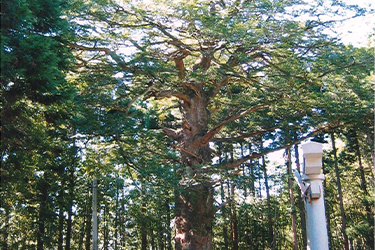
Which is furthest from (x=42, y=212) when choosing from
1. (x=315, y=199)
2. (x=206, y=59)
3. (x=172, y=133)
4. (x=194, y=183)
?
(x=315, y=199)

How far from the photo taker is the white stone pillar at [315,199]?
8.62 feet

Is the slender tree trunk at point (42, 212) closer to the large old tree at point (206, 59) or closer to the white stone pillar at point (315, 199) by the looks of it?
the large old tree at point (206, 59)

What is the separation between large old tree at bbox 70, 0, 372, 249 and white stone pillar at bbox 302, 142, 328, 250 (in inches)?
198

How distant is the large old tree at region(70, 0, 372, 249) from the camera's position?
7695 millimetres

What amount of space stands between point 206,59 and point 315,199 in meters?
7.57

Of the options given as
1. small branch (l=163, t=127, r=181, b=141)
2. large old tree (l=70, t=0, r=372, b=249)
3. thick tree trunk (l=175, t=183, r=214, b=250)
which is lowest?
A: thick tree trunk (l=175, t=183, r=214, b=250)

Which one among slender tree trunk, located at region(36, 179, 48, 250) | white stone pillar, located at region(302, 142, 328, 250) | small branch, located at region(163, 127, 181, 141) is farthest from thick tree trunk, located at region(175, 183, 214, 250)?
white stone pillar, located at region(302, 142, 328, 250)

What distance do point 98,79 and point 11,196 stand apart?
2943mm

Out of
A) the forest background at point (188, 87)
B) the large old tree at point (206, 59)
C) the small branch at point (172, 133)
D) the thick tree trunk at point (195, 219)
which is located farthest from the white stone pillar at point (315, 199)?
the small branch at point (172, 133)

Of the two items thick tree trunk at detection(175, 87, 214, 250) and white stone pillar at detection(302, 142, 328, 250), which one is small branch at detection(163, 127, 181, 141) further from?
white stone pillar at detection(302, 142, 328, 250)

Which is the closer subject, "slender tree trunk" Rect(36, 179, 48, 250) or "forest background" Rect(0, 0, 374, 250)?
"forest background" Rect(0, 0, 374, 250)

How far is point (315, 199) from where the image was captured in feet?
8.67

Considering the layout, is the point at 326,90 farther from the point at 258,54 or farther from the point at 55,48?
the point at 55,48

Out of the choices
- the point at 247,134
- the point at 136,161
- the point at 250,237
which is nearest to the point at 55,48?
the point at 136,161
